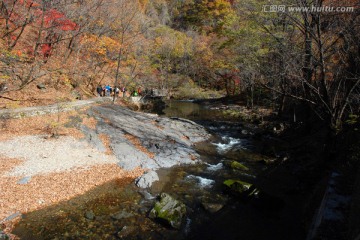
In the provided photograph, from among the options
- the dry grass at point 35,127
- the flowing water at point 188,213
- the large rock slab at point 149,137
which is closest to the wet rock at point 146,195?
the flowing water at point 188,213

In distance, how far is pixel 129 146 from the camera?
15164 mm

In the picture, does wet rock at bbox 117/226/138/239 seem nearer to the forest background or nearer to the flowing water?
the flowing water

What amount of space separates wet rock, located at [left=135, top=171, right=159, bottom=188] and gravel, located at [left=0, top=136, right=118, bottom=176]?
8.02 feet

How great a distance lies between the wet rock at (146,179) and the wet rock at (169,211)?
193cm

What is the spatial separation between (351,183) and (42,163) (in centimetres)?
1273

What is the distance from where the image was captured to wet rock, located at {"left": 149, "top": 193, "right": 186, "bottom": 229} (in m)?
8.43

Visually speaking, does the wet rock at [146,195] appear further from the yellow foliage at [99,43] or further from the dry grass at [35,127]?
the yellow foliage at [99,43]

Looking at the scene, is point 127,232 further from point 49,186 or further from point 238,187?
point 238,187

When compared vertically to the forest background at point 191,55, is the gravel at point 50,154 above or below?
below

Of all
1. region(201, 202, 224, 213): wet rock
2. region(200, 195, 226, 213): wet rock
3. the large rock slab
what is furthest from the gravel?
region(201, 202, 224, 213): wet rock

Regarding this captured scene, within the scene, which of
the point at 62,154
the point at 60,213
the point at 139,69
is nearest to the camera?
the point at 60,213

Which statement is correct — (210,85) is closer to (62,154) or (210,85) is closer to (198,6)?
(198,6)

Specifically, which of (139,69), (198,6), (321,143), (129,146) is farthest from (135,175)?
(198,6)

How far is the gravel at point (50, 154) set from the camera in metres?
11.3
